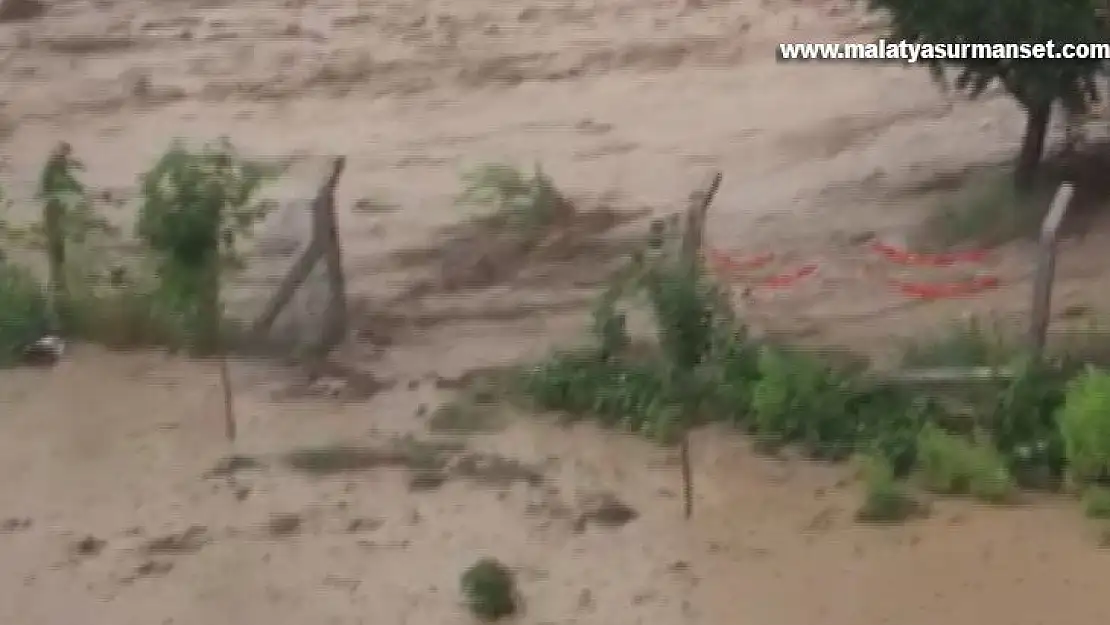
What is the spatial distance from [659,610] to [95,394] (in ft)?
11.8

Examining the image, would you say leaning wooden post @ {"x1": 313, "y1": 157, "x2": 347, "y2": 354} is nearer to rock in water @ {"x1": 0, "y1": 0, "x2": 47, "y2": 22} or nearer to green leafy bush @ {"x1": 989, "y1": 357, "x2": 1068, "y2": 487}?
green leafy bush @ {"x1": 989, "y1": 357, "x2": 1068, "y2": 487}

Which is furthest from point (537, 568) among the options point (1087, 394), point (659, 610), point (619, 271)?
point (619, 271)

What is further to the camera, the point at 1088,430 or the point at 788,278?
the point at 788,278

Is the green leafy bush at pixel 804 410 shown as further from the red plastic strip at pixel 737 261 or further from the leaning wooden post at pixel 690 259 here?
the red plastic strip at pixel 737 261

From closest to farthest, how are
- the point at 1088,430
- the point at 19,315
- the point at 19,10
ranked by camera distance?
the point at 1088,430 → the point at 19,315 → the point at 19,10

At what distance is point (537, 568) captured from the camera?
605cm

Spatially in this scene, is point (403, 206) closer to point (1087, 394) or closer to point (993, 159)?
point (993, 159)

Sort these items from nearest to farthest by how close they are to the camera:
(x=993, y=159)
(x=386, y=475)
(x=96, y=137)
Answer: (x=386, y=475), (x=993, y=159), (x=96, y=137)

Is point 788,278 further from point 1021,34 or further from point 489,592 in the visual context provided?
point 489,592

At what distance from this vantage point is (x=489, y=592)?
5.69m

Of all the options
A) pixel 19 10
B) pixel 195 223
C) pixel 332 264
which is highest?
pixel 19 10

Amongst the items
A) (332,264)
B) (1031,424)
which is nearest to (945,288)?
(1031,424)

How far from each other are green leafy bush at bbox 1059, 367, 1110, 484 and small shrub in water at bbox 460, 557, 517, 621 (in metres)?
2.54

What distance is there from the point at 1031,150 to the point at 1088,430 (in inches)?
142
